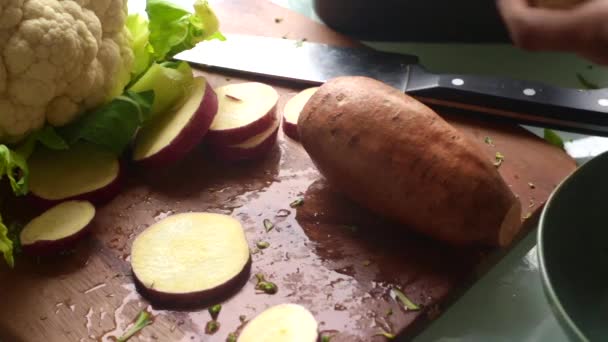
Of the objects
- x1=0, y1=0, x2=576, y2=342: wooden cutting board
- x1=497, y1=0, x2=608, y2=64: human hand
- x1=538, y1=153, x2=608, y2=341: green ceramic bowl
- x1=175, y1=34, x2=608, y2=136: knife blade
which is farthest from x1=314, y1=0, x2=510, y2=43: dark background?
x1=538, y1=153, x2=608, y2=341: green ceramic bowl

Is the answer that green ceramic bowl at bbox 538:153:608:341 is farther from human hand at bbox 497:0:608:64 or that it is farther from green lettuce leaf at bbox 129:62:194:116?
green lettuce leaf at bbox 129:62:194:116

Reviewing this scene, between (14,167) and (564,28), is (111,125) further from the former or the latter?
(564,28)

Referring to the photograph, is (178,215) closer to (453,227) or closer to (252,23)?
(453,227)

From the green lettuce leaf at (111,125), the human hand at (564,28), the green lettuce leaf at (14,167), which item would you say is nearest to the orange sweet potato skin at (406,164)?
the human hand at (564,28)

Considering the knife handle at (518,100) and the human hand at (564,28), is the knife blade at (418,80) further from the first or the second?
the human hand at (564,28)

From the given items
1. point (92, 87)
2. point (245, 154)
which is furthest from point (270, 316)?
point (92, 87)
